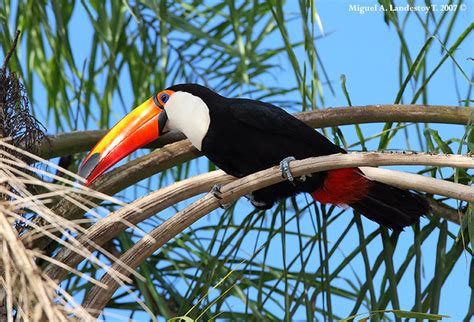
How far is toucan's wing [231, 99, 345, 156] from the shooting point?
2.70 metres

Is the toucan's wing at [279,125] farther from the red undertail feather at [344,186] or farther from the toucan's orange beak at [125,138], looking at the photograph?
the toucan's orange beak at [125,138]

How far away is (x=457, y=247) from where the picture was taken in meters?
2.70

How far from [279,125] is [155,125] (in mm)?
395

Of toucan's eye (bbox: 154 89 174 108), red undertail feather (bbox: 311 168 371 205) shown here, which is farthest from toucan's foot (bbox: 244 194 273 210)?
toucan's eye (bbox: 154 89 174 108)

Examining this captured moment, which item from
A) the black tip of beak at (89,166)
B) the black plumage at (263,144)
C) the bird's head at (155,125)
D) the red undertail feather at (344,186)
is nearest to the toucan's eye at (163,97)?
the bird's head at (155,125)

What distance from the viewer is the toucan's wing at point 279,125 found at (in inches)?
106

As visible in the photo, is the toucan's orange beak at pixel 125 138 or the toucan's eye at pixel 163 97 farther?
the toucan's eye at pixel 163 97

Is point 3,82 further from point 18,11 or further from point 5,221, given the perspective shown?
point 18,11

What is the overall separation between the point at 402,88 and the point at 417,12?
254 millimetres

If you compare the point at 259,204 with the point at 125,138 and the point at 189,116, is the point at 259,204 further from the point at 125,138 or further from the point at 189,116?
the point at 125,138

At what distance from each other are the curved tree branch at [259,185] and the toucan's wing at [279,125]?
27 centimetres

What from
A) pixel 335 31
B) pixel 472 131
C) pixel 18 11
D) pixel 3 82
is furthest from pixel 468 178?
pixel 18 11

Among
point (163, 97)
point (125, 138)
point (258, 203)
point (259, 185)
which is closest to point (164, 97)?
point (163, 97)

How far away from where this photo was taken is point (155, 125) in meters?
2.88
